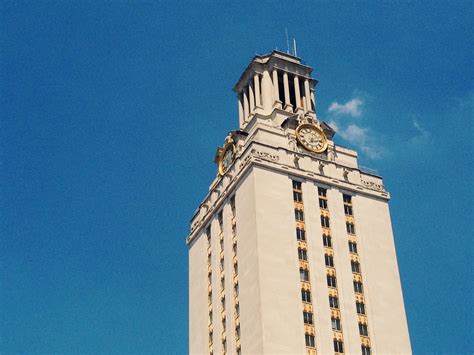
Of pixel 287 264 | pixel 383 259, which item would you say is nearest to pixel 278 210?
pixel 287 264

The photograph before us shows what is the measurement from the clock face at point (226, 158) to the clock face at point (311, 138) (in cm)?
948

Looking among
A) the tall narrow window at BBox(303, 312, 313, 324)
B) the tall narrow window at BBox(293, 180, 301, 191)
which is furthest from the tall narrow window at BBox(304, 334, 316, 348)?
the tall narrow window at BBox(293, 180, 301, 191)

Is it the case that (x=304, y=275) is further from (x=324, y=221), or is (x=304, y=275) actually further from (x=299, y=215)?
(x=324, y=221)

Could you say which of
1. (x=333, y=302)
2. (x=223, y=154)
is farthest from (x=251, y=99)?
(x=333, y=302)

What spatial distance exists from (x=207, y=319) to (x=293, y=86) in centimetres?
3929

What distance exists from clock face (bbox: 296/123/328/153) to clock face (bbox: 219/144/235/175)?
31.1ft

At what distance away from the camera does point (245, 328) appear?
310 feet

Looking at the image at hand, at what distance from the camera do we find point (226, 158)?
115875mm

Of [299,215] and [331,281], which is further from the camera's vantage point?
[299,215]

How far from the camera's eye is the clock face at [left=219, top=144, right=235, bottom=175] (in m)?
114

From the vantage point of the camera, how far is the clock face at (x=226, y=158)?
11369cm

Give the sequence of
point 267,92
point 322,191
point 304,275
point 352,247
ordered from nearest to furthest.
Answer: point 304,275 → point 352,247 → point 322,191 → point 267,92

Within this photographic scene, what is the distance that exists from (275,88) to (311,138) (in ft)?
40.8

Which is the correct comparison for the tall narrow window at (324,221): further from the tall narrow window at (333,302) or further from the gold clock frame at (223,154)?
Result: the gold clock frame at (223,154)
